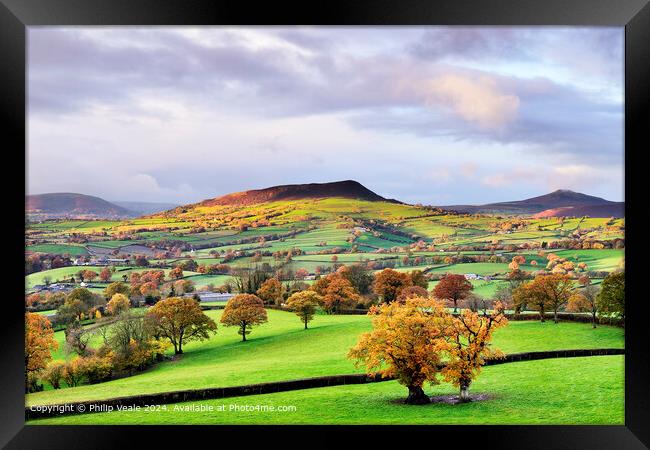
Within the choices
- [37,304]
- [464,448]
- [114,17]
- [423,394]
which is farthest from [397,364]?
[114,17]

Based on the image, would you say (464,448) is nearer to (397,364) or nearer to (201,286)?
(397,364)

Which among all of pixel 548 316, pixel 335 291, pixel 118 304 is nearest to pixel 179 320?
pixel 118 304

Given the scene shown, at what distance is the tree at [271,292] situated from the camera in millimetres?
6922

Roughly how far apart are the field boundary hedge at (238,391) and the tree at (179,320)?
2.33ft

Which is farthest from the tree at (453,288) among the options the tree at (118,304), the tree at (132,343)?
the tree at (118,304)

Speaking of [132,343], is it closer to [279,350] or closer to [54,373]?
[54,373]

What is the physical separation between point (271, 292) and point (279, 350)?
0.72 m

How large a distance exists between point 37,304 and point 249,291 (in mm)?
2405

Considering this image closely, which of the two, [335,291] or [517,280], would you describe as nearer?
[517,280]

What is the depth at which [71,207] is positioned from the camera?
6434mm

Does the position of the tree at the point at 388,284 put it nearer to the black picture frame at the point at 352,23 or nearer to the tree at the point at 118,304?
the black picture frame at the point at 352,23

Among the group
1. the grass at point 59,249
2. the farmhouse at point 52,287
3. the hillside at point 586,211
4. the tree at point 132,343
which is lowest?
the tree at point 132,343

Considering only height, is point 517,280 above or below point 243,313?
above
